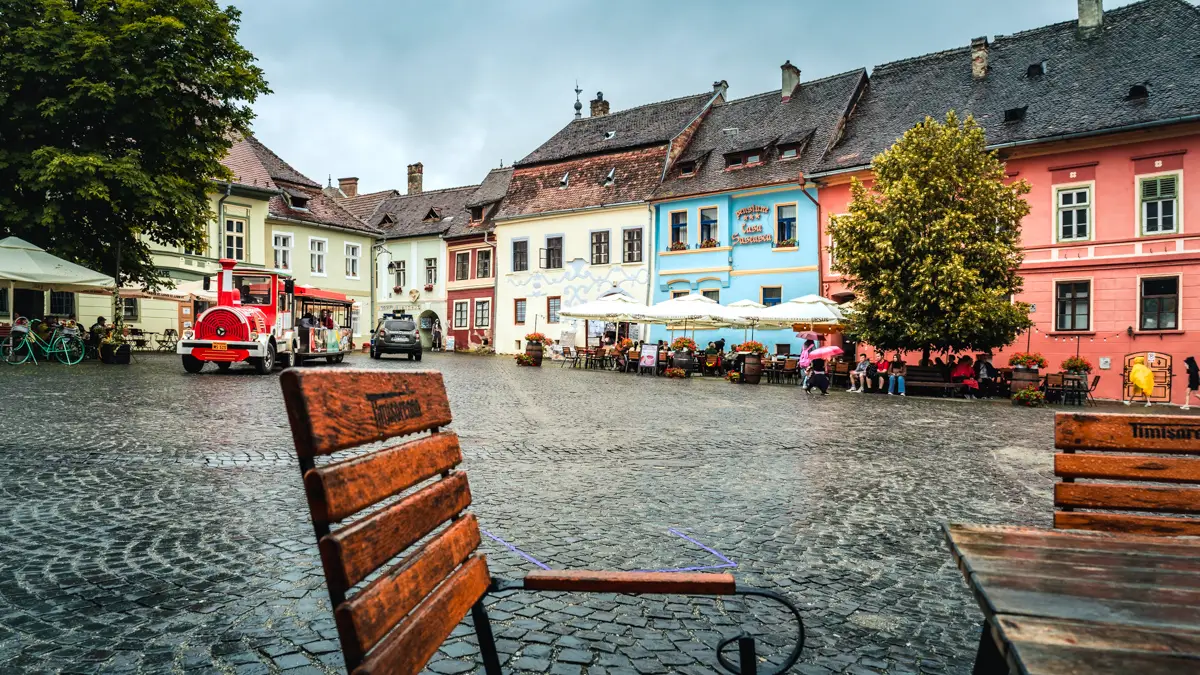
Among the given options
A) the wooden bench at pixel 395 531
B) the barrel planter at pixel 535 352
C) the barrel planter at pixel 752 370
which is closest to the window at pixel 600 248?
the barrel planter at pixel 535 352

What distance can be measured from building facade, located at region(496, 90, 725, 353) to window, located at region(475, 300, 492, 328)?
2.32 meters

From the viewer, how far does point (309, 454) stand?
152 centimetres

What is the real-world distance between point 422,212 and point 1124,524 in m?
50.0

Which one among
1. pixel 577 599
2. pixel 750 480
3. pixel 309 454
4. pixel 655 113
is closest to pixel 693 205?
pixel 655 113

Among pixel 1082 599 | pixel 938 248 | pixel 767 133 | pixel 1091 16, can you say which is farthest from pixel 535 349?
pixel 1082 599

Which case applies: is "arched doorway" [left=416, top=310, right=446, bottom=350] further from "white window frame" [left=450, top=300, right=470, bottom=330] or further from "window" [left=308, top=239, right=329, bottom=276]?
"window" [left=308, top=239, right=329, bottom=276]

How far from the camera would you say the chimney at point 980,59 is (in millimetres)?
28594

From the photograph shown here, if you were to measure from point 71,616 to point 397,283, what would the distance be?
155 feet

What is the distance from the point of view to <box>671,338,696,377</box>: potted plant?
25.6 m

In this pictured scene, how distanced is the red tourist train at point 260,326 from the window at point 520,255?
1699 cm

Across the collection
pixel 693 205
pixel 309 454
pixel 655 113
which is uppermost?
pixel 655 113

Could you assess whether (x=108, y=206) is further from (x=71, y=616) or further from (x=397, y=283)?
(x=397, y=283)

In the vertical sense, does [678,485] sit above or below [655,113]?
below

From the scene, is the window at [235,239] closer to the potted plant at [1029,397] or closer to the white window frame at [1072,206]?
the potted plant at [1029,397]
